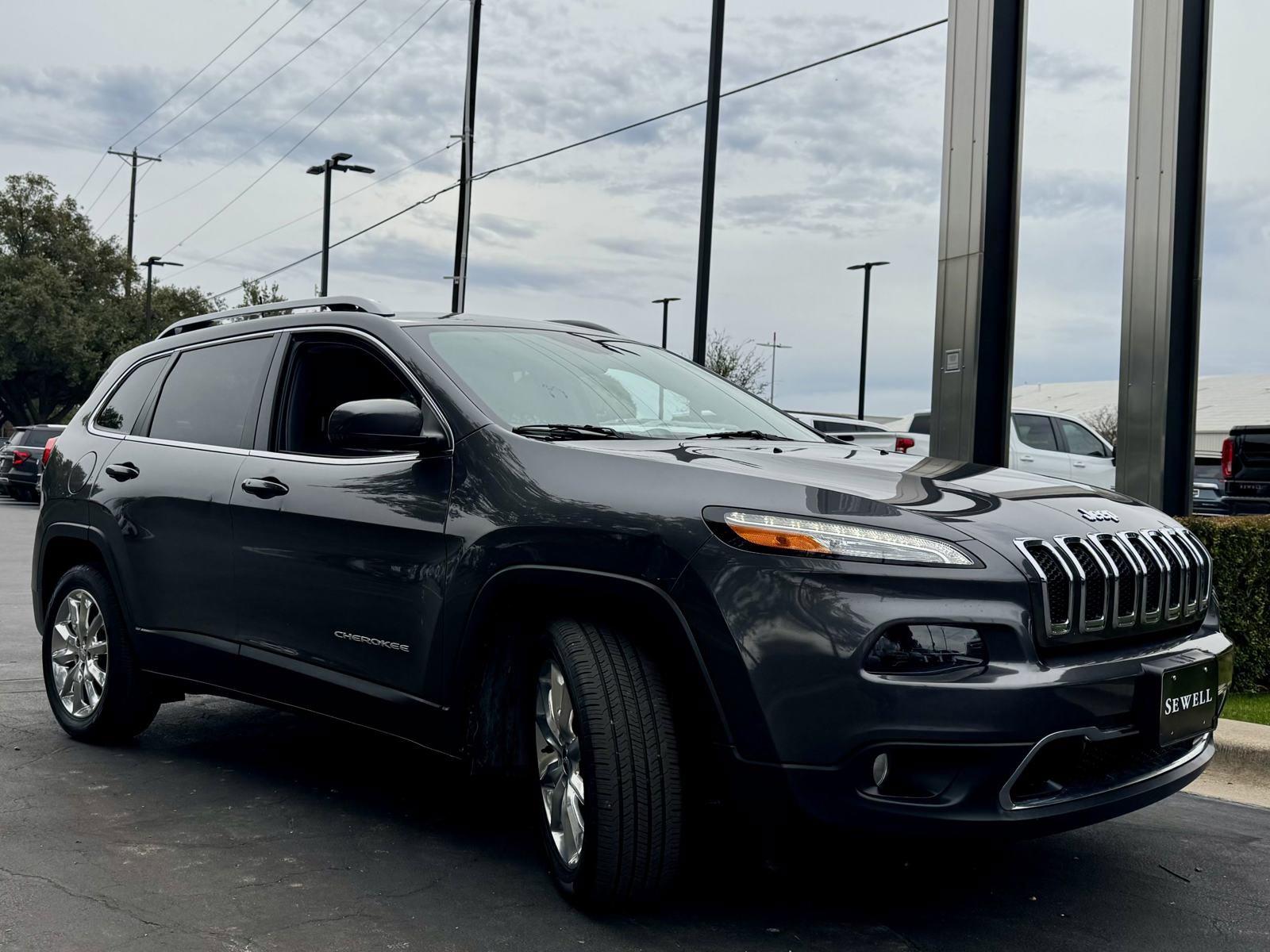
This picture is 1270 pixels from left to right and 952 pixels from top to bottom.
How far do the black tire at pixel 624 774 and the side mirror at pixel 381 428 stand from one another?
0.85 m

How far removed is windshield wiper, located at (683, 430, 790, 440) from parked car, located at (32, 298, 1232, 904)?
4 centimetres

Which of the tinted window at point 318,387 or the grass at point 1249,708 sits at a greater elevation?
the tinted window at point 318,387

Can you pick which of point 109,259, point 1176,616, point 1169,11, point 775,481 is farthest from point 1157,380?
point 109,259

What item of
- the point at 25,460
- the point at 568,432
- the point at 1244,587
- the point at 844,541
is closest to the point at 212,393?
the point at 568,432

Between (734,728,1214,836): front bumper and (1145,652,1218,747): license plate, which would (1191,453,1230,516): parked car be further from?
(734,728,1214,836): front bumper

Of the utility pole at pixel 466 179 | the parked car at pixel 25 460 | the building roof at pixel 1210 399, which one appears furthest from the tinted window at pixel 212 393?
the building roof at pixel 1210 399

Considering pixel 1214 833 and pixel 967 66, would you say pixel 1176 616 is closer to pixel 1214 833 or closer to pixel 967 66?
pixel 1214 833

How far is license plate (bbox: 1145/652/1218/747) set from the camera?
3.22 meters

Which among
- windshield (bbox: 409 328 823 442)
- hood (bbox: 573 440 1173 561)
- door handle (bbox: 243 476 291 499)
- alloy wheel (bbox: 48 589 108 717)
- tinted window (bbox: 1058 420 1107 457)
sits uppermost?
tinted window (bbox: 1058 420 1107 457)

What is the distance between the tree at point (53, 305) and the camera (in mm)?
49688

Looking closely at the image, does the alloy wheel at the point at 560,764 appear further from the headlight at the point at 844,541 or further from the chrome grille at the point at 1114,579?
the chrome grille at the point at 1114,579

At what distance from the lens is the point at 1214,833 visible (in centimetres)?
450

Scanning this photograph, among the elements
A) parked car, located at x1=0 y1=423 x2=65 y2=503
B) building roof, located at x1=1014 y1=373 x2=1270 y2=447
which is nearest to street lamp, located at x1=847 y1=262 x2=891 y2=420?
building roof, located at x1=1014 y1=373 x2=1270 y2=447

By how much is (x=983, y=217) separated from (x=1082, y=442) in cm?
642
